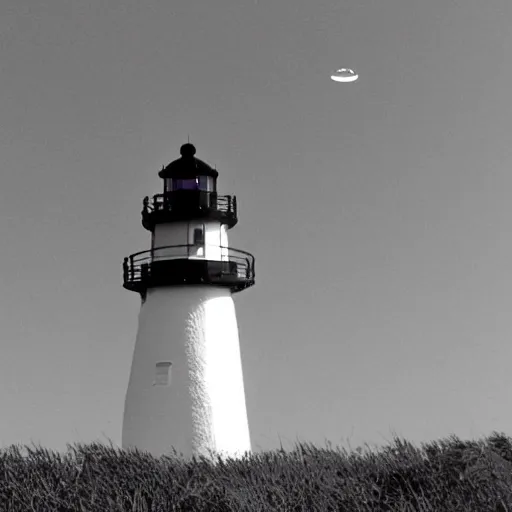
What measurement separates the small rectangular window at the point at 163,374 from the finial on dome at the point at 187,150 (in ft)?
19.0

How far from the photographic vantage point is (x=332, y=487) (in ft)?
52.6

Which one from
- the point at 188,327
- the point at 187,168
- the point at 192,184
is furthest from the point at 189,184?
the point at 188,327

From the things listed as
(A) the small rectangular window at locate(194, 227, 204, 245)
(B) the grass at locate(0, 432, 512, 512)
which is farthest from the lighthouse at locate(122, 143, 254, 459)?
(B) the grass at locate(0, 432, 512, 512)

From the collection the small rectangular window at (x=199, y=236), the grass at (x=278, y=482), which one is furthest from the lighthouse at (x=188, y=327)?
the grass at (x=278, y=482)

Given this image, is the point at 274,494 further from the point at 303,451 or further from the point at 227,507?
the point at 303,451

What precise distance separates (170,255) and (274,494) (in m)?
10.8

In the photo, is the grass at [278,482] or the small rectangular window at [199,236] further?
the small rectangular window at [199,236]

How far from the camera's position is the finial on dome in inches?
1038

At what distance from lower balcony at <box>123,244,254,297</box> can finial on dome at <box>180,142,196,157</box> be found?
8.86 ft

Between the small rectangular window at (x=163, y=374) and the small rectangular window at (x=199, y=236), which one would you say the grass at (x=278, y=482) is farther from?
the small rectangular window at (x=199, y=236)

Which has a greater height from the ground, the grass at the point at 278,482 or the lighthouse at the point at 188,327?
the lighthouse at the point at 188,327

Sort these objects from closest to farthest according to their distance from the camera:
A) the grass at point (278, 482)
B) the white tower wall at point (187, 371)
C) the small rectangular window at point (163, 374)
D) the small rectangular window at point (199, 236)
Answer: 1. the grass at point (278, 482)
2. the white tower wall at point (187, 371)
3. the small rectangular window at point (163, 374)
4. the small rectangular window at point (199, 236)

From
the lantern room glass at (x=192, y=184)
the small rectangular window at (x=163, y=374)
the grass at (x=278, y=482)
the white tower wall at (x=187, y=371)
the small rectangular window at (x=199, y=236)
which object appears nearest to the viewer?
the grass at (x=278, y=482)

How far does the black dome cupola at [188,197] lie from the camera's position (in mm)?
25531
